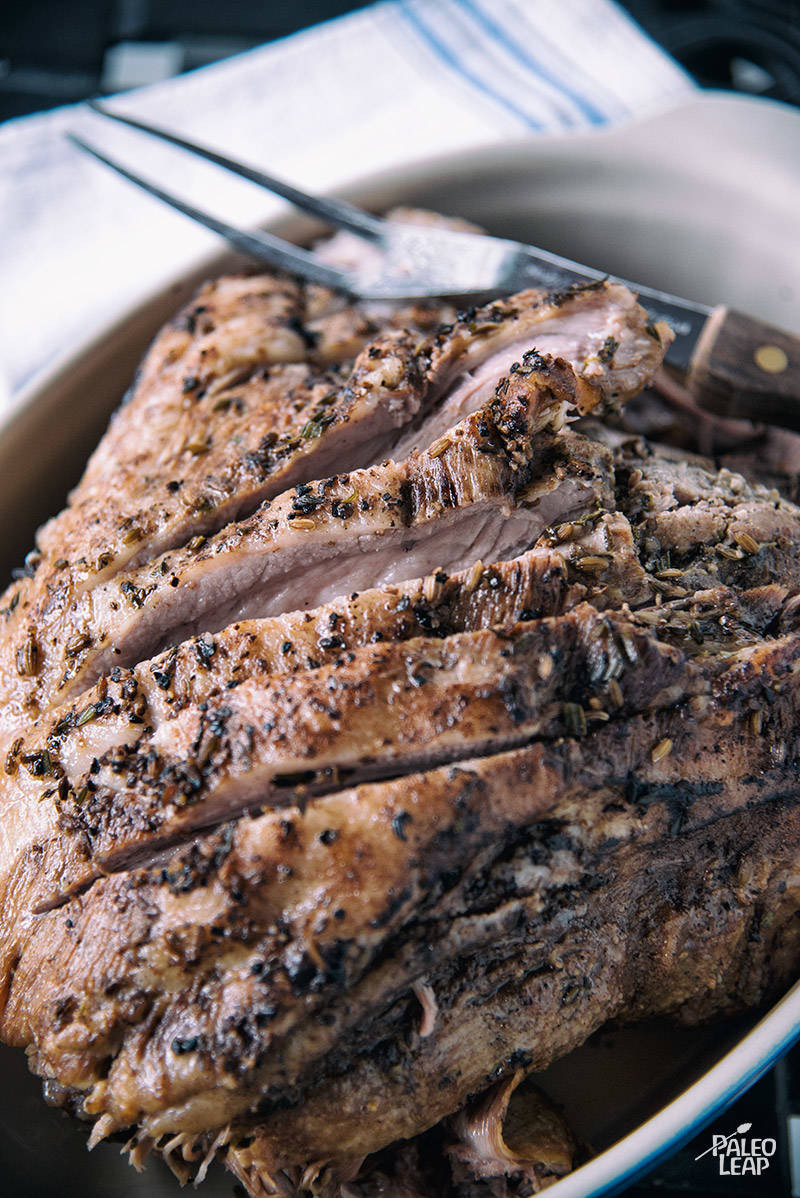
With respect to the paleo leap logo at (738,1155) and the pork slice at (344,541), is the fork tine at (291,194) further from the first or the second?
the paleo leap logo at (738,1155)

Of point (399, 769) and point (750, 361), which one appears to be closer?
point (399, 769)

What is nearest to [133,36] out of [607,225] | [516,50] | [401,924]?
[516,50]

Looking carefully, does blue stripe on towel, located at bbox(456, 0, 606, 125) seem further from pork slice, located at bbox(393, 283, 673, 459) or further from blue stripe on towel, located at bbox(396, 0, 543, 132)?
pork slice, located at bbox(393, 283, 673, 459)

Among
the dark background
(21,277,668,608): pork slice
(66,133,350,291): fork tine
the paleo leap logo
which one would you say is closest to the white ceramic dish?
(66,133,350,291): fork tine

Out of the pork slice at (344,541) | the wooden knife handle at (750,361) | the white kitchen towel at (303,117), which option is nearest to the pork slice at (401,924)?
the pork slice at (344,541)

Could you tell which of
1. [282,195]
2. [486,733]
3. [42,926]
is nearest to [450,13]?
[282,195]

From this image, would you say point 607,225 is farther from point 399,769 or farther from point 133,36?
point 133,36

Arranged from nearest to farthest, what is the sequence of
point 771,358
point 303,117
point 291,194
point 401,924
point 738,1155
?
point 401,924, point 738,1155, point 771,358, point 291,194, point 303,117
